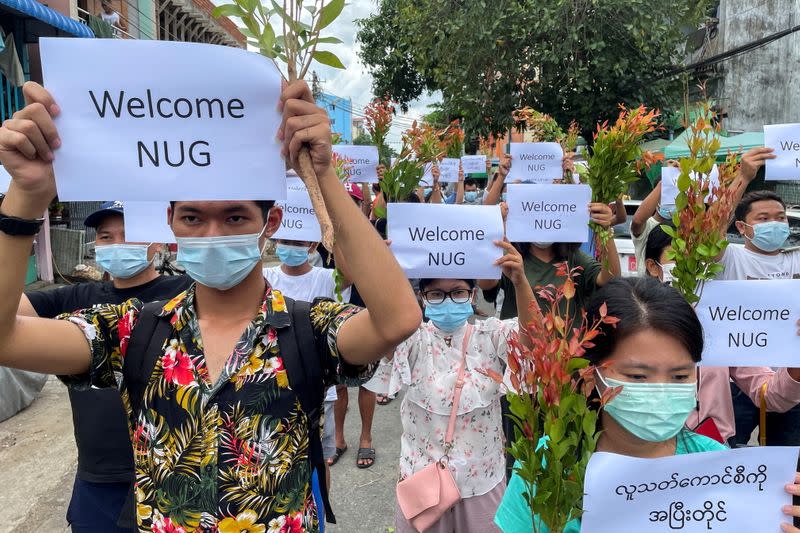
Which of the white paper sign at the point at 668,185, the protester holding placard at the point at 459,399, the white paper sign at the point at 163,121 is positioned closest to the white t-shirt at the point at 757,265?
the white paper sign at the point at 668,185

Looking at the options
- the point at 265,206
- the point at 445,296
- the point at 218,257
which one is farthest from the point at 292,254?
the point at 218,257

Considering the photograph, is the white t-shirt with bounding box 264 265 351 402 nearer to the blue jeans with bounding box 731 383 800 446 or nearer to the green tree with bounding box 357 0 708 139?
the blue jeans with bounding box 731 383 800 446

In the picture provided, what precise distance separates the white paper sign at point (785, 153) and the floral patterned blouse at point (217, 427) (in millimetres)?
3338

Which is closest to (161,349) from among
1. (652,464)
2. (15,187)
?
(15,187)

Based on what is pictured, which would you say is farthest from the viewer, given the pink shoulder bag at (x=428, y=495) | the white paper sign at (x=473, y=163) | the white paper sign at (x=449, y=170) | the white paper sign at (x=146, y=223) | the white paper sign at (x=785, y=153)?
the white paper sign at (x=473, y=163)

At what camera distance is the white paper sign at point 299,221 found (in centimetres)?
402

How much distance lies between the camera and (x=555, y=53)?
12.1 metres

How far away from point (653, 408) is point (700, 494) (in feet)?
0.84

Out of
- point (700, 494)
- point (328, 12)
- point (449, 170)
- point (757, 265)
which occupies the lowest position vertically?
point (700, 494)

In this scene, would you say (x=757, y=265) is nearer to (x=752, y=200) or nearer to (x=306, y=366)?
(x=752, y=200)

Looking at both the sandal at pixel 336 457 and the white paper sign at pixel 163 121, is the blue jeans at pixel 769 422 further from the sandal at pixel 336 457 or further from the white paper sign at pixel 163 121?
the white paper sign at pixel 163 121

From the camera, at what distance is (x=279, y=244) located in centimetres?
429

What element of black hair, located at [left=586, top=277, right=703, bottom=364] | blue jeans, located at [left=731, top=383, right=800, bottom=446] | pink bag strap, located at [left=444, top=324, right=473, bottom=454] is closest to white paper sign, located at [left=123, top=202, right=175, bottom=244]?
pink bag strap, located at [left=444, top=324, right=473, bottom=454]

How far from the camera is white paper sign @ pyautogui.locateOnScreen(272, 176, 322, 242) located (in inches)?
158
